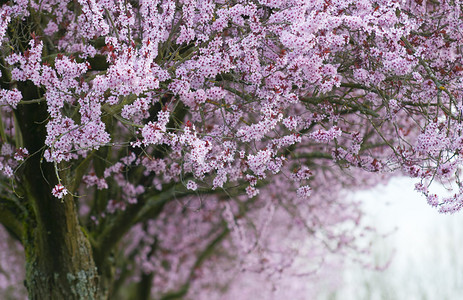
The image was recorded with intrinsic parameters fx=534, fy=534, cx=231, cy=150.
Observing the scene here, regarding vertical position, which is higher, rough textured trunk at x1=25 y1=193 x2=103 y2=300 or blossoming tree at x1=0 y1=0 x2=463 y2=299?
blossoming tree at x1=0 y1=0 x2=463 y2=299

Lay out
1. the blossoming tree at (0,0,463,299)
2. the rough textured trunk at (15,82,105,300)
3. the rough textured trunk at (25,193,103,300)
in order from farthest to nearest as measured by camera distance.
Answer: the rough textured trunk at (25,193,103,300), the rough textured trunk at (15,82,105,300), the blossoming tree at (0,0,463,299)

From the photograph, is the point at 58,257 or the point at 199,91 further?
the point at 58,257

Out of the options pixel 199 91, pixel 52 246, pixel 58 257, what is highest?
pixel 199 91

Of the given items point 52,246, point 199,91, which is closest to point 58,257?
point 52,246

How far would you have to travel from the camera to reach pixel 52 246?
24.5ft

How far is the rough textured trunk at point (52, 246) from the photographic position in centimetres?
704

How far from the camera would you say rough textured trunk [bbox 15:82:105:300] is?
23.1 feet

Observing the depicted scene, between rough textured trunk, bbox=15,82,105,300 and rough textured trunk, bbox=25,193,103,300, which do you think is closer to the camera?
rough textured trunk, bbox=15,82,105,300

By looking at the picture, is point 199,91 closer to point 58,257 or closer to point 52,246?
point 52,246

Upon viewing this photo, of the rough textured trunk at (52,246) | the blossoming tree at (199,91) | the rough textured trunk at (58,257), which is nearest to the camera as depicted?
the blossoming tree at (199,91)

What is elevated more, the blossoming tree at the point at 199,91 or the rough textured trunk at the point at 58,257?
the blossoming tree at the point at 199,91

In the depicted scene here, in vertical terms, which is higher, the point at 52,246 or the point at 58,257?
the point at 52,246

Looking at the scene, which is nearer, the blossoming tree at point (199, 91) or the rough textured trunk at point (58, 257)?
the blossoming tree at point (199, 91)

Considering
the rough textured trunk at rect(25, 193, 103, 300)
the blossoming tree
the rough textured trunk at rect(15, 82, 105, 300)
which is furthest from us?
the rough textured trunk at rect(25, 193, 103, 300)
